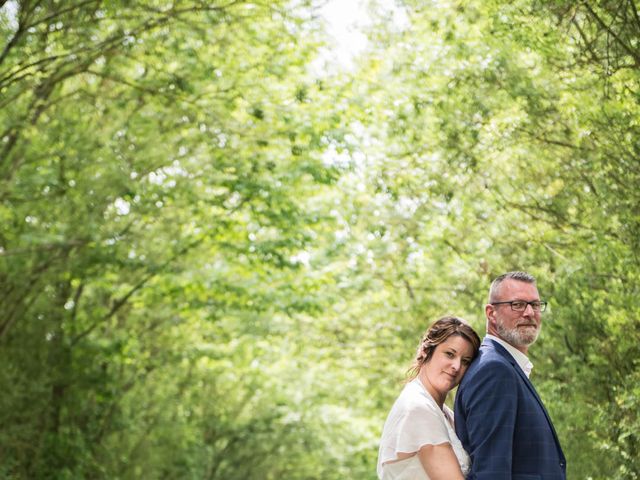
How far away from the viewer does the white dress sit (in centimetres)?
424

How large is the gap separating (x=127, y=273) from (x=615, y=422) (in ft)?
36.0

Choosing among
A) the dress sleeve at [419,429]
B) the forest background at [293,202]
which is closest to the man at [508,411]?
the dress sleeve at [419,429]

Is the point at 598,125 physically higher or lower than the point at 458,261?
higher

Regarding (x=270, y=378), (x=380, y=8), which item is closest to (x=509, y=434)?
(x=380, y=8)

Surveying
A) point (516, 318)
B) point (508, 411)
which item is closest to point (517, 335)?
point (516, 318)

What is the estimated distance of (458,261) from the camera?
1226cm

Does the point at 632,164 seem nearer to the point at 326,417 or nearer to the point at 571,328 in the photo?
the point at 571,328

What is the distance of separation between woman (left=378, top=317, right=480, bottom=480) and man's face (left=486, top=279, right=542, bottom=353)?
0.14 meters

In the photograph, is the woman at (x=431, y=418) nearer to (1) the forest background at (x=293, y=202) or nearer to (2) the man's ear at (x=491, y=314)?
(2) the man's ear at (x=491, y=314)

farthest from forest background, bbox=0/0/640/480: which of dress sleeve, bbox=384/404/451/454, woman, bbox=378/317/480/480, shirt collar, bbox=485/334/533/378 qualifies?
dress sleeve, bbox=384/404/451/454

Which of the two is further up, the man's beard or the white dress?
the man's beard

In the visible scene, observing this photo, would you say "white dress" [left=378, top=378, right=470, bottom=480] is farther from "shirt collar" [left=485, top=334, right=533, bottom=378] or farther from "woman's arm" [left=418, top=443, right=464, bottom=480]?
"shirt collar" [left=485, top=334, right=533, bottom=378]

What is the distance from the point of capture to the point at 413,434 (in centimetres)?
426

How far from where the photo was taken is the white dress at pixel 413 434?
4.24 metres
